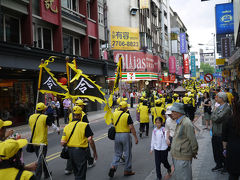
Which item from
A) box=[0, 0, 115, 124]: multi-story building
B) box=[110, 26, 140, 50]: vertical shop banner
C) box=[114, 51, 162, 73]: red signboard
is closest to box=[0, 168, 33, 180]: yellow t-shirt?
box=[0, 0, 115, 124]: multi-story building

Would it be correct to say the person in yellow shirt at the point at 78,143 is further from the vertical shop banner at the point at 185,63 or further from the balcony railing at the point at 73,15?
the vertical shop banner at the point at 185,63

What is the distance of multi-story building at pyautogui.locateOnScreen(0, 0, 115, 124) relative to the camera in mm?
17000

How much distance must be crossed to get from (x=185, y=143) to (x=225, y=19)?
19146 millimetres

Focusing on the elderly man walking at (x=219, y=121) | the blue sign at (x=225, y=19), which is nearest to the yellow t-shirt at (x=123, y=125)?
→ the elderly man walking at (x=219, y=121)

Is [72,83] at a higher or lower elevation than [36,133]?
higher

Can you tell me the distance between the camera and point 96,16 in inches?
1120

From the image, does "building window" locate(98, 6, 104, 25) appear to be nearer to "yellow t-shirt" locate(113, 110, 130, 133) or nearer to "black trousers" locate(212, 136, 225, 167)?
"yellow t-shirt" locate(113, 110, 130, 133)

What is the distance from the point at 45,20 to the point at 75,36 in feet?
19.2

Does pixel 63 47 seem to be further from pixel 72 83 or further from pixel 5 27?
pixel 72 83

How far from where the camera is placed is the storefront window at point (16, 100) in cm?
1833

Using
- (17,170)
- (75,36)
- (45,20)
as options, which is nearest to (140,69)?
(75,36)

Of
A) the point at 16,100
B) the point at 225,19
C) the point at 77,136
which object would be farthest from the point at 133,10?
the point at 77,136

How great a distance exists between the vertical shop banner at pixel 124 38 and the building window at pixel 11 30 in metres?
20.7

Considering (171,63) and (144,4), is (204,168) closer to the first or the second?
(144,4)
